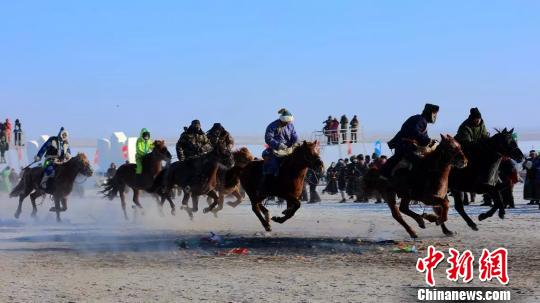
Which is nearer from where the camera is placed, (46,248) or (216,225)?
(46,248)

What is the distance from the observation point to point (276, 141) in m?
18.0

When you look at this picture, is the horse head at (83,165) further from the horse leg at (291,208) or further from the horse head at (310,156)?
the horse head at (310,156)

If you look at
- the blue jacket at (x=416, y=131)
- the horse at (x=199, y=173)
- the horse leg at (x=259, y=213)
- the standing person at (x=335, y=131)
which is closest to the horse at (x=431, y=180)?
the blue jacket at (x=416, y=131)

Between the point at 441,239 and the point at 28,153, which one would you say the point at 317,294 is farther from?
the point at 28,153

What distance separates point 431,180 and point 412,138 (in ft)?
3.46

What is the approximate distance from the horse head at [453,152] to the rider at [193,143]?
8946 mm

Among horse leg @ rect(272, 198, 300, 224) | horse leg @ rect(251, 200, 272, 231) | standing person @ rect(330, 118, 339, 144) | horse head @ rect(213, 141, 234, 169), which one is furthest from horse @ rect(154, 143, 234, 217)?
standing person @ rect(330, 118, 339, 144)

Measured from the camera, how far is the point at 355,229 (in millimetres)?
19469

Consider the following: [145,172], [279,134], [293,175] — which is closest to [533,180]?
[145,172]

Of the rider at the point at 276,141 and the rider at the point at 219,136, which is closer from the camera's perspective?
the rider at the point at 276,141

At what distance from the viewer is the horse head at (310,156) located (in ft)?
55.5

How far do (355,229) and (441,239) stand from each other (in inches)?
132

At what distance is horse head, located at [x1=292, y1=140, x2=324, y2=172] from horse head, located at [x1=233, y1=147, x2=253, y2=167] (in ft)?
14.2

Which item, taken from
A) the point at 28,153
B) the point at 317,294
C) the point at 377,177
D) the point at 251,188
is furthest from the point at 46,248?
the point at 28,153
